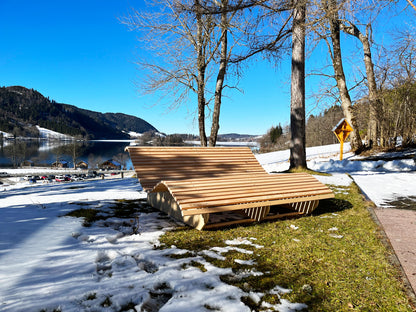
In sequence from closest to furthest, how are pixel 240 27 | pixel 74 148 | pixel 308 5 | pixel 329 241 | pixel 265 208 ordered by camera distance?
pixel 329 241
pixel 265 208
pixel 308 5
pixel 240 27
pixel 74 148

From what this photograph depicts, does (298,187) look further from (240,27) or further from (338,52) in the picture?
(338,52)

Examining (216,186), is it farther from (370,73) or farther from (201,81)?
(370,73)

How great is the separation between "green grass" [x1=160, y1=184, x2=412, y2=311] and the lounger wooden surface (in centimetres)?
35

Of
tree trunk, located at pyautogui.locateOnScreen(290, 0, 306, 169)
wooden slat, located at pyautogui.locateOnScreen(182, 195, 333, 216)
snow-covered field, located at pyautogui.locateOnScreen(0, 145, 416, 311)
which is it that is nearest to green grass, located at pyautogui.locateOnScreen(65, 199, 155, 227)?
snow-covered field, located at pyautogui.locateOnScreen(0, 145, 416, 311)

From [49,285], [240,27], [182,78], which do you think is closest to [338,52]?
[240,27]

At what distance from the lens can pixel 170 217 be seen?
14.3 ft

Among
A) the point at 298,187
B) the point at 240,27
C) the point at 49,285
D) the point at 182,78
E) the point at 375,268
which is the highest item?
the point at 240,27

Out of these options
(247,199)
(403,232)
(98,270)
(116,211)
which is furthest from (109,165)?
(403,232)

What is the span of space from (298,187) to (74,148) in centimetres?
7127

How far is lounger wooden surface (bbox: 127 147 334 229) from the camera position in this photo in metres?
3.49

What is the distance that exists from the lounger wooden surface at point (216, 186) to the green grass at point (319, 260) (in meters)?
0.35

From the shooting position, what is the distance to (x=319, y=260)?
107 inches

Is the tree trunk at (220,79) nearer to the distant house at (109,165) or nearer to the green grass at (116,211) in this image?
the green grass at (116,211)

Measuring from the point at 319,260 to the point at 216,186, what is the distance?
5.42 ft
